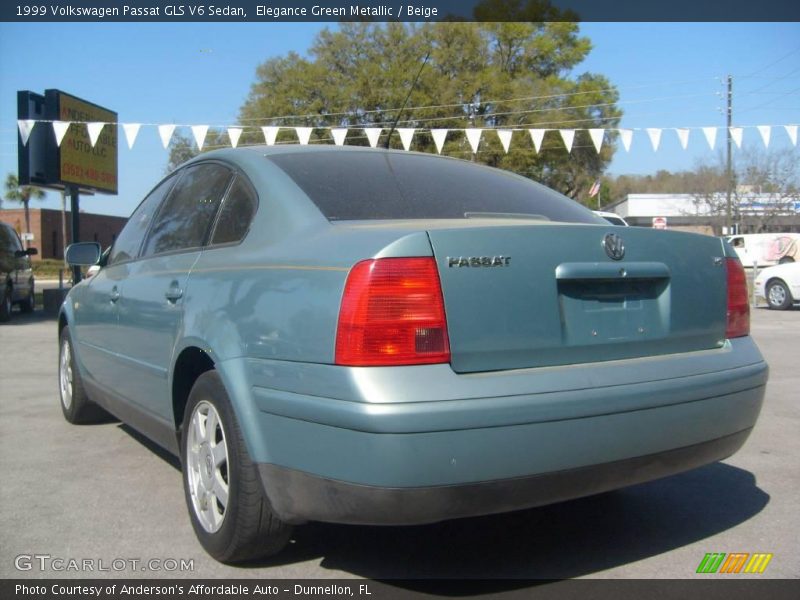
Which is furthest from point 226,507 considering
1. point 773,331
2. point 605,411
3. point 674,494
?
point 773,331

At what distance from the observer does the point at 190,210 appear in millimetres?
4062

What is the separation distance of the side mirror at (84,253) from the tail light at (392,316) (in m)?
3.37

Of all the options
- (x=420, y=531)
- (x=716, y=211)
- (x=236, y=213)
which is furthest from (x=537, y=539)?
(x=716, y=211)

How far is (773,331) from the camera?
1279 cm

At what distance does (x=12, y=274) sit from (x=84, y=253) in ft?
40.1

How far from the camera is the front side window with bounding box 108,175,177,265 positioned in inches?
182

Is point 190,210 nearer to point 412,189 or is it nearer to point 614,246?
point 412,189

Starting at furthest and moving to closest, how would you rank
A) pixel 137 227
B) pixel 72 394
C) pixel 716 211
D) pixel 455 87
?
pixel 716 211, pixel 455 87, pixel 72 394, pixel 137 227

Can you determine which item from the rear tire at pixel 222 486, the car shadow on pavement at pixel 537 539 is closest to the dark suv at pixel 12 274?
the rear tire at pixel 222 486

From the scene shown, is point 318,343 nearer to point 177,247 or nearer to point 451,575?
point 451,575

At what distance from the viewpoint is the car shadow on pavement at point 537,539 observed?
315 centimetres

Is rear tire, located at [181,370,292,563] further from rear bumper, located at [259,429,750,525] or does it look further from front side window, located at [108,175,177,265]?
front side window, located at [108,175,177,265]

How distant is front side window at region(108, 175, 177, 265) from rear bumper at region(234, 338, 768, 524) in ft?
6.96
